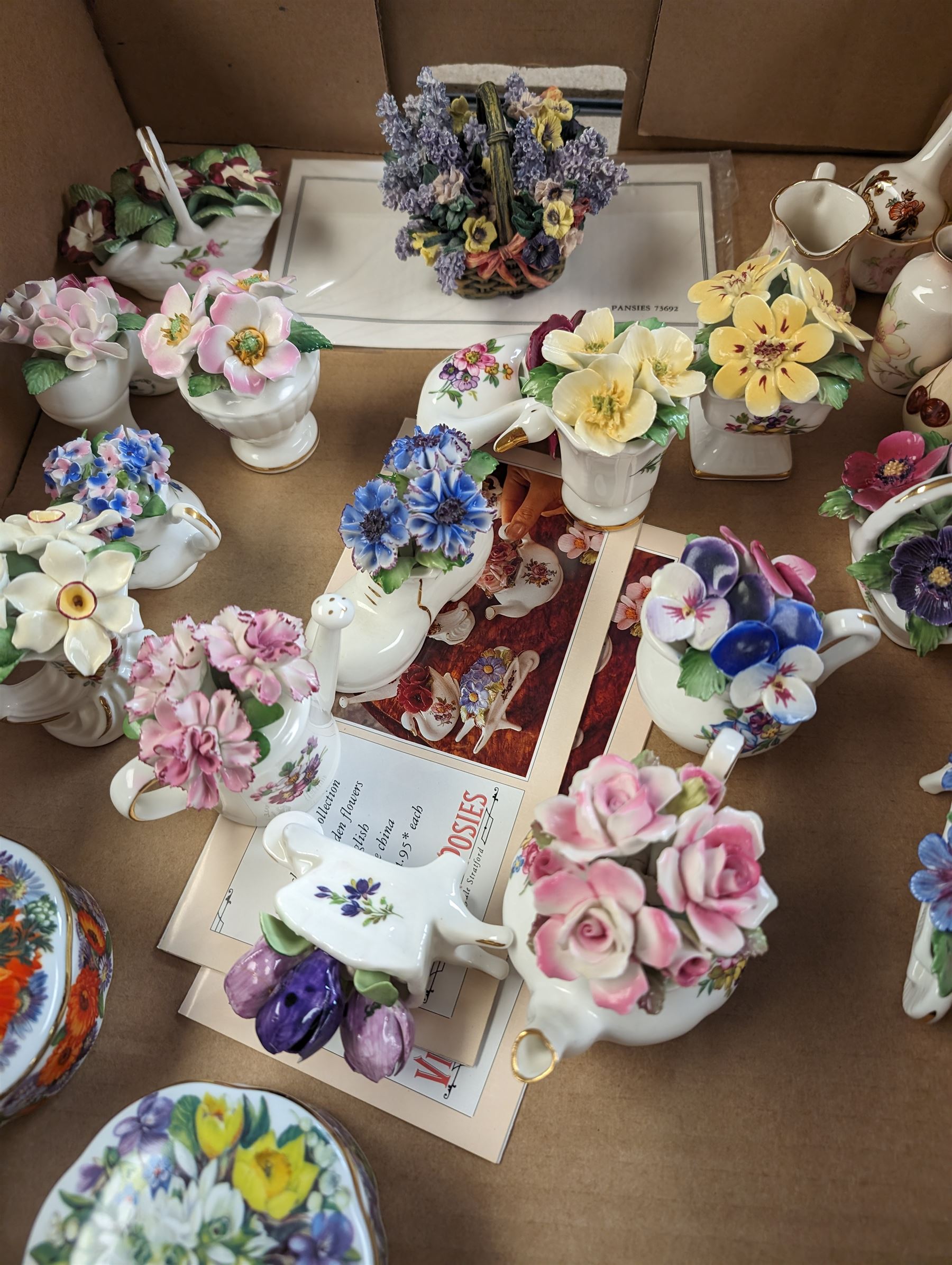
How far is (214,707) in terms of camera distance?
0.64 meters

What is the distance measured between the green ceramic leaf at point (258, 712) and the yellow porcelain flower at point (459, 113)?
0.63 metres

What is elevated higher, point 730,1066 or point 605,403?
point 605,403

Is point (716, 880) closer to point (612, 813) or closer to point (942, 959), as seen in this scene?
point (612, 813)

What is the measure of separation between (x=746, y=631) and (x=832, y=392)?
0.28 m

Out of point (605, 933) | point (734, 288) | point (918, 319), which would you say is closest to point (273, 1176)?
point (605, 933)

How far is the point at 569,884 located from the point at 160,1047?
1.42 ft

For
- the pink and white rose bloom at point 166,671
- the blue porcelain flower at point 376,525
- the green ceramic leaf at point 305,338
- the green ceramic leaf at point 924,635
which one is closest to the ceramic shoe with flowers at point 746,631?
the green ceramic leaf at point 924,635

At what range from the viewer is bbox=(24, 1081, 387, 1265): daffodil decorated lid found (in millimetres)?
580

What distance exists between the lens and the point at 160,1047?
0.77m

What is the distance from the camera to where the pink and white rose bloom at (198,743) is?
24.8 inches

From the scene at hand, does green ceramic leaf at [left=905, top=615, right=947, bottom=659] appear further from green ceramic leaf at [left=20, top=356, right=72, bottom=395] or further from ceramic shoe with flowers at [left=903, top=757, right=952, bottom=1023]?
green ceramic leaf at [left=20, top=356, right=72, bottom=395]

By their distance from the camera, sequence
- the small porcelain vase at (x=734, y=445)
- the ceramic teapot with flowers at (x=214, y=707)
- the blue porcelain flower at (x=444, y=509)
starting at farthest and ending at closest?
the small porcelain vase at (x=734, y=445) < the blue porcelain flower at (x=444, y=509) < the ceramic teapot with flowers at (x=214, y=707)

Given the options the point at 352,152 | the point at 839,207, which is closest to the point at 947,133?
the point at 839,207

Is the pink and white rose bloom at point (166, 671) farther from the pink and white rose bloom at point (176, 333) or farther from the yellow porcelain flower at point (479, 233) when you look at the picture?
the yellow porcelain flower at point (479, 233)
